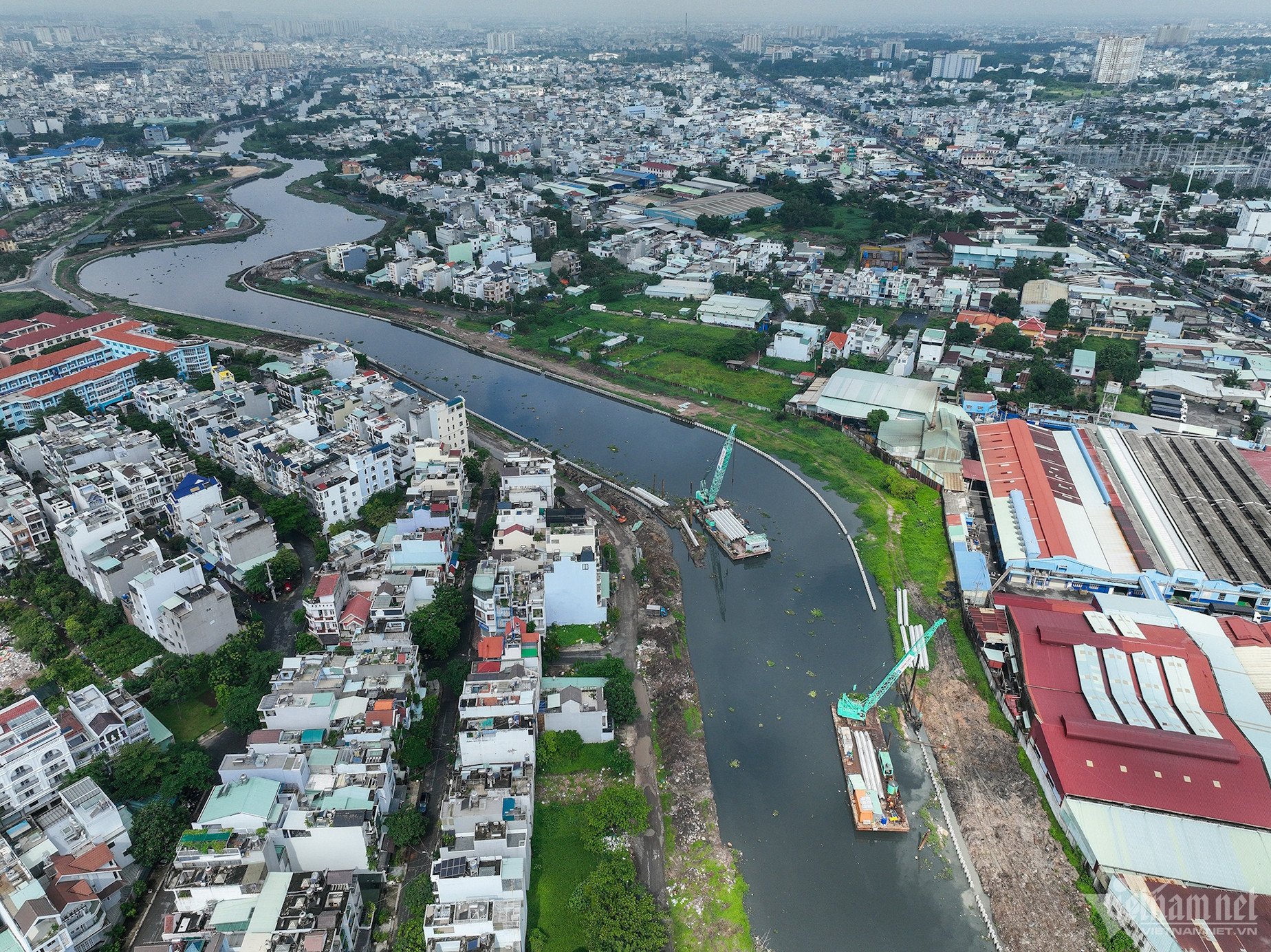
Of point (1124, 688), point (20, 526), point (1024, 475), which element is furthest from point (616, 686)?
point (20, 526)

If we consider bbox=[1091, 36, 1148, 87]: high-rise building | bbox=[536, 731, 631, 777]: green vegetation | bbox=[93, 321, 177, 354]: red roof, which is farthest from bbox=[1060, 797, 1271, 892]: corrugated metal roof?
bbox=[1091, 36, 1148, 87]: high-rise building

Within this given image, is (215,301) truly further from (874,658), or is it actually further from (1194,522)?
(1194,522)

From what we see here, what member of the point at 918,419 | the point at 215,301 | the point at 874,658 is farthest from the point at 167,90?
the point at 874,658

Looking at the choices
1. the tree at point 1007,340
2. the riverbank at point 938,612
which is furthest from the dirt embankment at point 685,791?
the tree at point 1007,340

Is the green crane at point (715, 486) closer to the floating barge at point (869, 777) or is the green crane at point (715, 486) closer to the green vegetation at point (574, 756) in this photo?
the floating barge at point (869, 777)

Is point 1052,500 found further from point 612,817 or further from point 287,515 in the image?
point 287,515
